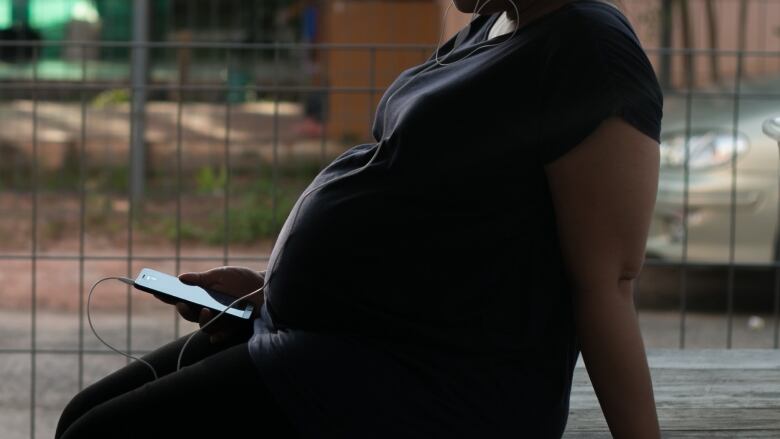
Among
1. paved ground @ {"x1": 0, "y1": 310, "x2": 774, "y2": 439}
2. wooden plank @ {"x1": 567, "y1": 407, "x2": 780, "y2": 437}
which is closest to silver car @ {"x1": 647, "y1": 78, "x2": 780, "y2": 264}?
paved ground @ {"x1": 0, "y1": 310, "x2": 774, "y2": 439}

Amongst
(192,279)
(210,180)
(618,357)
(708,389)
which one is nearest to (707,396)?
(708,389)

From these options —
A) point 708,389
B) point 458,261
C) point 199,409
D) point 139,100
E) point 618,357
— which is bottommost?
point 139,100

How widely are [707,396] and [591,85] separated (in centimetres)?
106

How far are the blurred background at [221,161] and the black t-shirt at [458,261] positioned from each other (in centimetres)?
83

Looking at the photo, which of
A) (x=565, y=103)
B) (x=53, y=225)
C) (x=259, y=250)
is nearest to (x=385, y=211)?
(x=565, y=103)

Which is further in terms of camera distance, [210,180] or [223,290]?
[210,180]

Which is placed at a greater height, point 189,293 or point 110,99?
point 189,293

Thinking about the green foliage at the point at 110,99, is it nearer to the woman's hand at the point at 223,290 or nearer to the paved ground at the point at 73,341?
the paved ground at the point at 73,341

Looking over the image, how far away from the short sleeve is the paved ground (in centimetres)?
343

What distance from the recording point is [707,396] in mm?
2484

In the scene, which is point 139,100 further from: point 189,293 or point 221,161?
point 189,293

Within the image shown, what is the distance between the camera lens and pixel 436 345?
1.70 m

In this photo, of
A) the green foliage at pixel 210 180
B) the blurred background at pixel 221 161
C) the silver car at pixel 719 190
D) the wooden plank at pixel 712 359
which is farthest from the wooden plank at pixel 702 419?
the green foliage at pixel 210 180

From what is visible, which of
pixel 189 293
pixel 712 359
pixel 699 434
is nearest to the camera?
pixel 189 293
